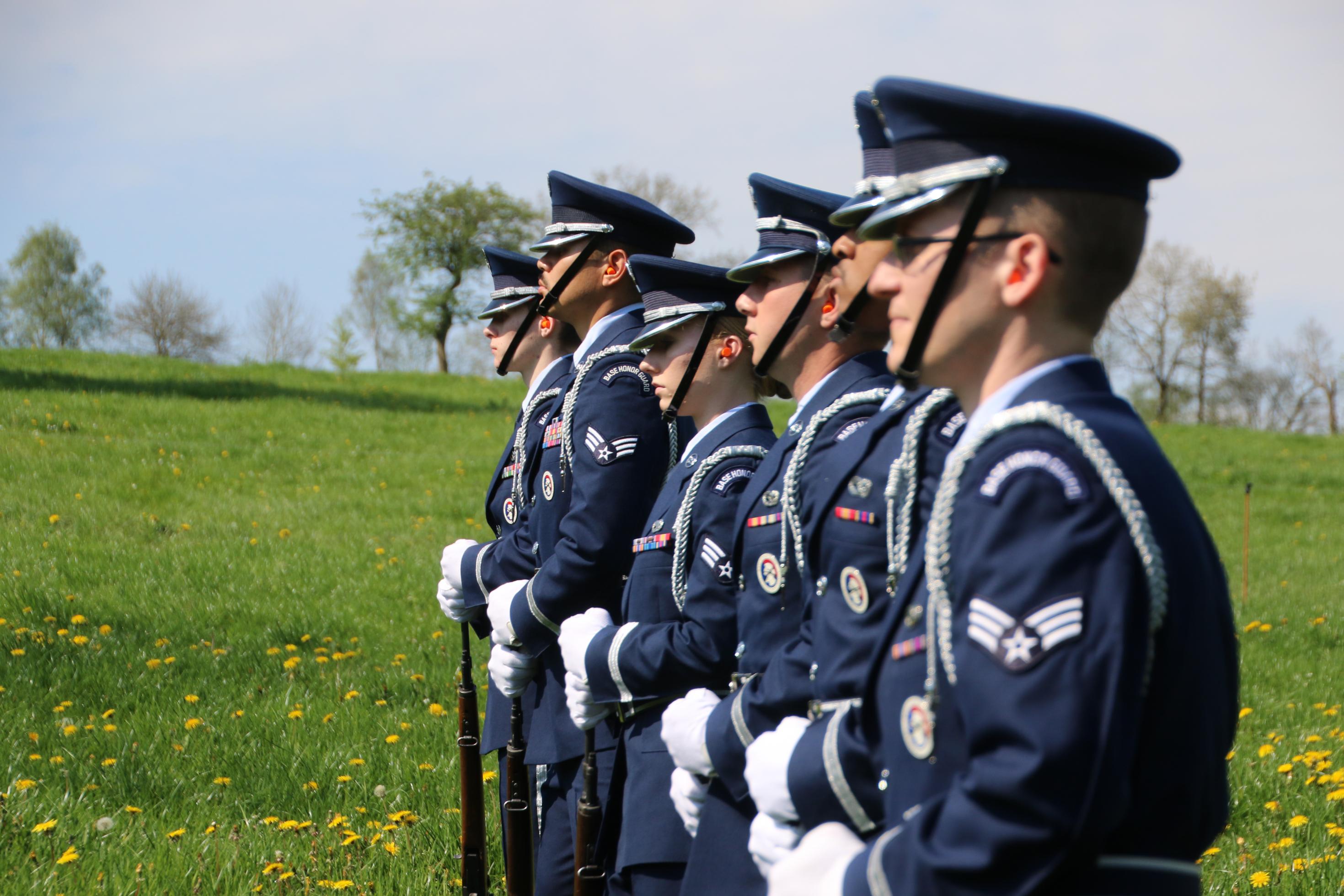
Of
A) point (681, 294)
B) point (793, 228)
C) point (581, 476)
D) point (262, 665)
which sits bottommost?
point (262, 665)

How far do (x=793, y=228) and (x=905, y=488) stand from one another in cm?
115

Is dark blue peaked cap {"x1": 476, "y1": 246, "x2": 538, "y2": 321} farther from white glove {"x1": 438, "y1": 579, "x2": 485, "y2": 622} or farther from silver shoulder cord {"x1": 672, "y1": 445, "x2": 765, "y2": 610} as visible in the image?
silver shoulder cord {"x1": 672, "y1": 445, "x2": 765, "y2": 610}

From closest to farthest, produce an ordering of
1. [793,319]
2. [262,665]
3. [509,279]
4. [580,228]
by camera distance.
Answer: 1. [793,319]
2. [580,228]
3. [509,279]
4. [262,665]

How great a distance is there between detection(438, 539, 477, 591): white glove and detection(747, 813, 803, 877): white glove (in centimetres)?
239

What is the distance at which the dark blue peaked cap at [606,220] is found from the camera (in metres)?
4.04

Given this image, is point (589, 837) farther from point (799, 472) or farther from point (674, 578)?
point (799, 472)

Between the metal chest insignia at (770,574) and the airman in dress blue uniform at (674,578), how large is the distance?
201 millimetres

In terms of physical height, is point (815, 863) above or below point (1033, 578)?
below

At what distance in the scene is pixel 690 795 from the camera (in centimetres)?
272

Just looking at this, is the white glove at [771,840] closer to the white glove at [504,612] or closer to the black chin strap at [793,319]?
the black chin strap at [793,319]

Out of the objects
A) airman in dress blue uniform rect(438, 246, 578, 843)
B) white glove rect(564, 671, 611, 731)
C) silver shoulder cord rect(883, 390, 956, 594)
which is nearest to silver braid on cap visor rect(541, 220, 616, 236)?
airman in dress blue uniform rect(438, 246, 578, 843)

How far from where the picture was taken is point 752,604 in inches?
105

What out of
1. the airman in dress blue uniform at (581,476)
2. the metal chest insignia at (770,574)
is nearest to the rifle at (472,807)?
the airman in dress blue uniform at (581,476)

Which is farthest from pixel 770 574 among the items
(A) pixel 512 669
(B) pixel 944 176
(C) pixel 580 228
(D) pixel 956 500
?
(C) pixel 580 228
